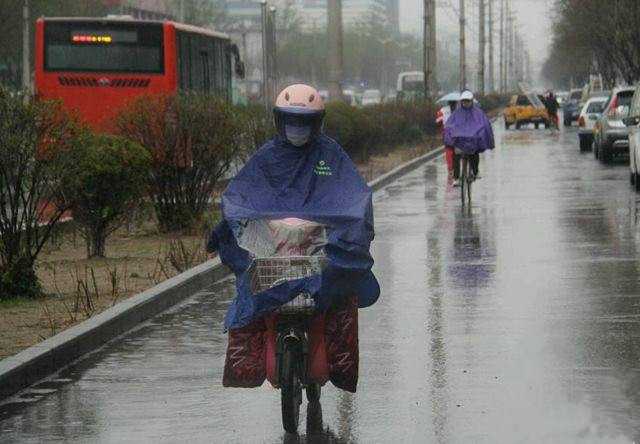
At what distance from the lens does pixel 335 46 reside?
1658 inches

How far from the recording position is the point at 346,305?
8.45 meters

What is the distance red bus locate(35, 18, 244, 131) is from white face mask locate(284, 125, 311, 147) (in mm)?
23458

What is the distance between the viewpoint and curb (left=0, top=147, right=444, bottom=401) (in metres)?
9.89

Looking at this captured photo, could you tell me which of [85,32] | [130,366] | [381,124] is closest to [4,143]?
[130,366]

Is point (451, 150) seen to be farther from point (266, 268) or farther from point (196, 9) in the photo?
point (196, 9)

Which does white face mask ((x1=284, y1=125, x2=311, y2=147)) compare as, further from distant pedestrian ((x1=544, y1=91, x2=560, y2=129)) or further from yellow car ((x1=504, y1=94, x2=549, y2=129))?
distant pedestrian ((x1=544, y1=91, x2=560, y2=129))

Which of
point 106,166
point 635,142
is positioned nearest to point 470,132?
point 635,142

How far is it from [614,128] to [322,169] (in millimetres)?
30548

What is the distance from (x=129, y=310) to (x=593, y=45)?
72.8 metres

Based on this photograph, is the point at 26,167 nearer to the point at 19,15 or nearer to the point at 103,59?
the point at 103,59

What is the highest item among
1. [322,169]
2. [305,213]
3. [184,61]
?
[184,61]

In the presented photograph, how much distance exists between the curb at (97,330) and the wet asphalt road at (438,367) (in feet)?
0.36

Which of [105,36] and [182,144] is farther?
[105,36]

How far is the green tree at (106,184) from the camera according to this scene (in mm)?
16984
